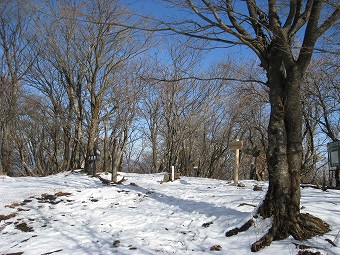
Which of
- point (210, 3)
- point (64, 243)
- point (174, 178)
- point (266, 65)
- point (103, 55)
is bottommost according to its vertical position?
point (64, 243)

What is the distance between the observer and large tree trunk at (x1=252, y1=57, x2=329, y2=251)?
4590mm

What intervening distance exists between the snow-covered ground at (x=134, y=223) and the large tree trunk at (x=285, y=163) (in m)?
0.18

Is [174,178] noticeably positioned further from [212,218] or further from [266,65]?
[266,65]

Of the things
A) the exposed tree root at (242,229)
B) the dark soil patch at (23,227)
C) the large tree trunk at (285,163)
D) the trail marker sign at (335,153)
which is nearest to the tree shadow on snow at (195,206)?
Result: the exposed tree root at (242,229)

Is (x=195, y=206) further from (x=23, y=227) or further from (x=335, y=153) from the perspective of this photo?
(x=335, y=153)

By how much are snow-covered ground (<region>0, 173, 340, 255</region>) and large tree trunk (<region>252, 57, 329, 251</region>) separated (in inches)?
6.9

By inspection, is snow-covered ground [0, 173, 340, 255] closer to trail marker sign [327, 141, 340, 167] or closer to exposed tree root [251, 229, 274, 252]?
exposed tree root [251, 229, 274, 252]

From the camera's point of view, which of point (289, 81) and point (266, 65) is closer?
point (289, 81)

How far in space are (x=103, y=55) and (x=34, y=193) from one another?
1011 centimetres

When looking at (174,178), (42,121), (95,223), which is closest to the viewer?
(95,223)

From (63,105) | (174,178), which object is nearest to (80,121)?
(63,105)

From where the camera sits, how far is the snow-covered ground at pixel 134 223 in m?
4.46

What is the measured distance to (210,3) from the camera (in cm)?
513

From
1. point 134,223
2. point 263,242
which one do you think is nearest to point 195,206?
point 134,223
